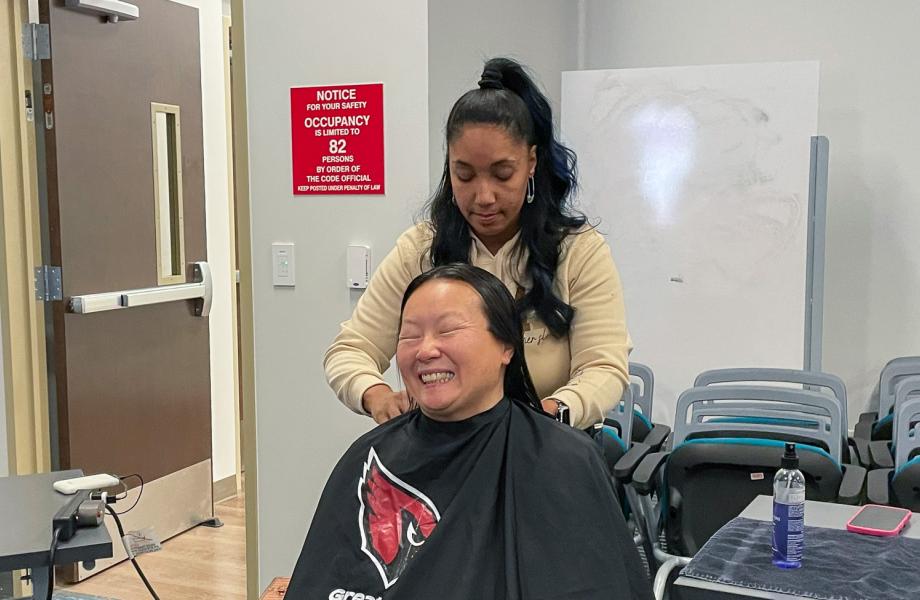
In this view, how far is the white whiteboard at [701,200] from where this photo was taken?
344 centimetres

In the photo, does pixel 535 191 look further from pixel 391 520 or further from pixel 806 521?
pixel 806 521

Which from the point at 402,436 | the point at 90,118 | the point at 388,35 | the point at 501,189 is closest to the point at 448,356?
the point at 402,436

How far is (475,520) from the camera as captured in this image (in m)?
1.42

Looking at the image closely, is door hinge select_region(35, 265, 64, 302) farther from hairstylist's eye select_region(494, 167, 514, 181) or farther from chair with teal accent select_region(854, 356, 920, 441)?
chair with teal accent select_region(854, 356, 920, 441)

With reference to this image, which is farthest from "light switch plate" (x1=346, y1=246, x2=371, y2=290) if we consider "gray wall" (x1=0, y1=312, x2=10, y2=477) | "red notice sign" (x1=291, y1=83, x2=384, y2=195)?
"gray wall" (x1=0, y1=312, x2=10, y2=477)

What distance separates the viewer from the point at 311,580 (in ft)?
4.91

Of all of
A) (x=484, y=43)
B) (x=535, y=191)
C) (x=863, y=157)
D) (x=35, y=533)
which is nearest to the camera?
(x=35, y=533)

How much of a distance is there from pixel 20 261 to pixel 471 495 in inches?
93.3

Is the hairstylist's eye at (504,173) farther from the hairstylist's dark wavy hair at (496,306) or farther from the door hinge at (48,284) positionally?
the door hinge at (48,284)

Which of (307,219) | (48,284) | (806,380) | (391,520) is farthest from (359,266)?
(806,380)

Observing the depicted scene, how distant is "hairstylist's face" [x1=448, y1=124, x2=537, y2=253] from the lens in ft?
5.18

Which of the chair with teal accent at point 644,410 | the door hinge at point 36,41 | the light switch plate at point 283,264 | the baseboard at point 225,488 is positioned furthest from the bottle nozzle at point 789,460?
the baseboard at point 225,488

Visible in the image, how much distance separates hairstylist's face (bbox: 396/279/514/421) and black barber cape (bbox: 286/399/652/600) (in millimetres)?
89

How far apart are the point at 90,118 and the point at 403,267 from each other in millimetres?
2094
